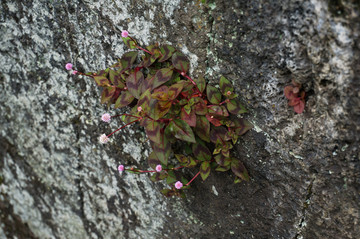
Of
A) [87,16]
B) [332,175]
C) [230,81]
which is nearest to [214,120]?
[230,81]

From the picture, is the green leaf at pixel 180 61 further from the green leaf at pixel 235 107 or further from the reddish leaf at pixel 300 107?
the reddish leaf at pixel 300 107

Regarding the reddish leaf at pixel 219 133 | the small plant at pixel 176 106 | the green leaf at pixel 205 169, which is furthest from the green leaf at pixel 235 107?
the green leaf at pixel 205 169

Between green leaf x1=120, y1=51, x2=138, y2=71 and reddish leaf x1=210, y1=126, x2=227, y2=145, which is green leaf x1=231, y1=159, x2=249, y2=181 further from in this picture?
green leaf x1=120, y1=51, x2=138, y2=71

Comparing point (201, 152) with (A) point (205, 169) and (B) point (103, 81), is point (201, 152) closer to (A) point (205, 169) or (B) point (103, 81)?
(A) point (205, 169)

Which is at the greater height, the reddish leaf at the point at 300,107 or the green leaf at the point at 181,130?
the green leaf at the point at 181,130

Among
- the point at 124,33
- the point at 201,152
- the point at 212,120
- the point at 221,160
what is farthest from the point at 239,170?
the point at 124,33

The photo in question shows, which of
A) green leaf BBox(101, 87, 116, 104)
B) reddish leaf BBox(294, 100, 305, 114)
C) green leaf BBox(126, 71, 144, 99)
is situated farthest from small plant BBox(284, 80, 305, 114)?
green leaf BBox(101, 87, 116, 104)
